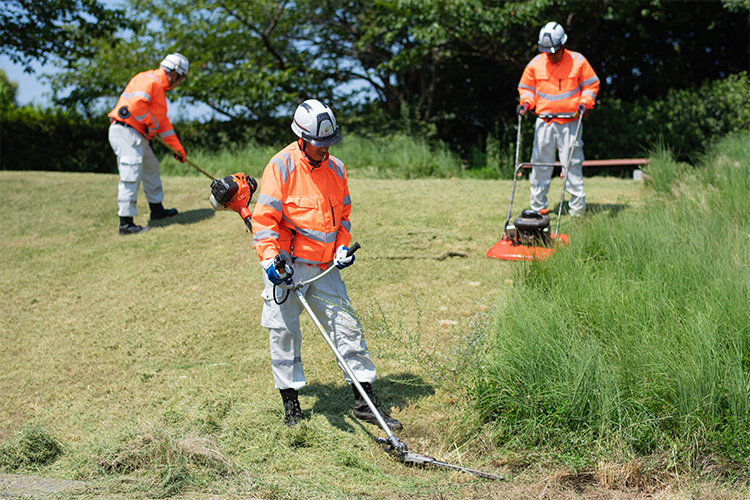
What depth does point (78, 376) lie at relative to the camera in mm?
5059

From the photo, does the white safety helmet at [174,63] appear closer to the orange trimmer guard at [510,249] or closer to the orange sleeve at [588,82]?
the orange trimmer guard at [510,249]

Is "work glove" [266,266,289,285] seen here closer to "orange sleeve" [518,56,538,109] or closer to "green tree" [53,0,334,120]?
"orange sleeve" [518,56,538,109]

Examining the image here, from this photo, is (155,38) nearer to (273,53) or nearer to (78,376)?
(273,53)

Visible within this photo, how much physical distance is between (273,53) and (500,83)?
5.10 m

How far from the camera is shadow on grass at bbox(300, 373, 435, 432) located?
437 cm

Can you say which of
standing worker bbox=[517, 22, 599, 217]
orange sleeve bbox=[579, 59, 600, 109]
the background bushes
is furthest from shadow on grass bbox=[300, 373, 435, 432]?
the background bushes

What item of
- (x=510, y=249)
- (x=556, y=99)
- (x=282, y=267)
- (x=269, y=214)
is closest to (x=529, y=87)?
(x=556, y=99)

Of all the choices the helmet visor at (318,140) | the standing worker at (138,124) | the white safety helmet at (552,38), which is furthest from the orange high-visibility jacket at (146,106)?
the helmet visor at (318,140)

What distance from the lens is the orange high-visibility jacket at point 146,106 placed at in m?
7.93

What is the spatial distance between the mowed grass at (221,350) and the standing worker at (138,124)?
0.51 meters

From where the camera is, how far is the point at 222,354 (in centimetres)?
524

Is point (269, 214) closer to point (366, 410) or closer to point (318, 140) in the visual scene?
point (318, 140)

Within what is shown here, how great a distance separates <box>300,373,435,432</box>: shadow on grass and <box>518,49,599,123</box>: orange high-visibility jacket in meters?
3.90

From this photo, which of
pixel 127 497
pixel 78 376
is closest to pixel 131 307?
pixel 78 376
